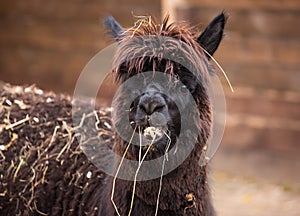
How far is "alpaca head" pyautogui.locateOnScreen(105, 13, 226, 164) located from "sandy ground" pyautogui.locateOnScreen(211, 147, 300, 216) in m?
3.22

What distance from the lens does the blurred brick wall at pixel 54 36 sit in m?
11.6

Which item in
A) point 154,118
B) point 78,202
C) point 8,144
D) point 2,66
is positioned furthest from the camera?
point 2,66

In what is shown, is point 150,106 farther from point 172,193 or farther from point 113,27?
point 113,27

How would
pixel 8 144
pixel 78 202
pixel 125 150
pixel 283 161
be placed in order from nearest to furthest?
pixel 125 150
pixel 78 202
pixel 8 144
pixel 283 161

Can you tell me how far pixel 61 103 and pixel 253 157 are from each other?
4.31 metres

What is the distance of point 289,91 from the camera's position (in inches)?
358

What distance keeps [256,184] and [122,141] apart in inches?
182

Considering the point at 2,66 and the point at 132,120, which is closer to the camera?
the point at 132,120

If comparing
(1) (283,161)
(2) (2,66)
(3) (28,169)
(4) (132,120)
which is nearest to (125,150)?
(4) (132,120)

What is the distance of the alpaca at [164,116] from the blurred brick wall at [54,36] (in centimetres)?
684

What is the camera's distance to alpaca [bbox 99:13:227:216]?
4211 millimetres

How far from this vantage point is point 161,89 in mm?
4223

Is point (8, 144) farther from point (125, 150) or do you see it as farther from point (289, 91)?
point (289, 91)

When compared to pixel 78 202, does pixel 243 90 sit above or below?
above
